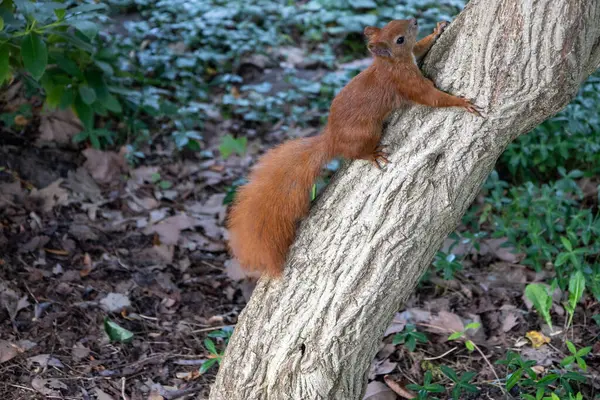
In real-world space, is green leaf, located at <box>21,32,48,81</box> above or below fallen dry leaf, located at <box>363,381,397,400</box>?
above

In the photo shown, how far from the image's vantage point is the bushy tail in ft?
7.68

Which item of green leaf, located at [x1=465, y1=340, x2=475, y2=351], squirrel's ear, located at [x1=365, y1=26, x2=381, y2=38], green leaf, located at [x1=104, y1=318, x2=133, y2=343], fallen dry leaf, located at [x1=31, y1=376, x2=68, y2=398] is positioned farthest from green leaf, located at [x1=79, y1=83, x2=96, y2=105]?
green leaf, located at [x1=465, y1=340, x2=475, y2=351]

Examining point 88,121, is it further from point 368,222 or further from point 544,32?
point 544,32

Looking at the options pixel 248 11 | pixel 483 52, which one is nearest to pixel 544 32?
pixel 483 52

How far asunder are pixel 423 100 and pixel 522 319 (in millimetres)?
1494

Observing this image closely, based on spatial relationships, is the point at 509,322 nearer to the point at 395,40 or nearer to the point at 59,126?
the point at 395,40

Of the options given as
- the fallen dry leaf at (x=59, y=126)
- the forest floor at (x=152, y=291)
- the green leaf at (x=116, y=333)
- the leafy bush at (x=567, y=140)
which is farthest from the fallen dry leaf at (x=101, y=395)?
the leafy bush at (x=567, y=140)

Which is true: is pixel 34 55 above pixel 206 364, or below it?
above

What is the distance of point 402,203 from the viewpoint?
2164 mm

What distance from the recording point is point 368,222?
7.19 feet

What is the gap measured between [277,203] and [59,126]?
2525mm

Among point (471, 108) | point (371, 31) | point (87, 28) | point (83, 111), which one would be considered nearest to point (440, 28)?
point (371, 31)

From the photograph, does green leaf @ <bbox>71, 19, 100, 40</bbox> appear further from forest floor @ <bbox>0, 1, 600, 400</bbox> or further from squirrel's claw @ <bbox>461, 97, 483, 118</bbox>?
squirrel's claw @ <bbox>461, 97, 483, 118</bbox>

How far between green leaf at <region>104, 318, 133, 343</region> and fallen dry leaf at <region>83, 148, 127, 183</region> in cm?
139
